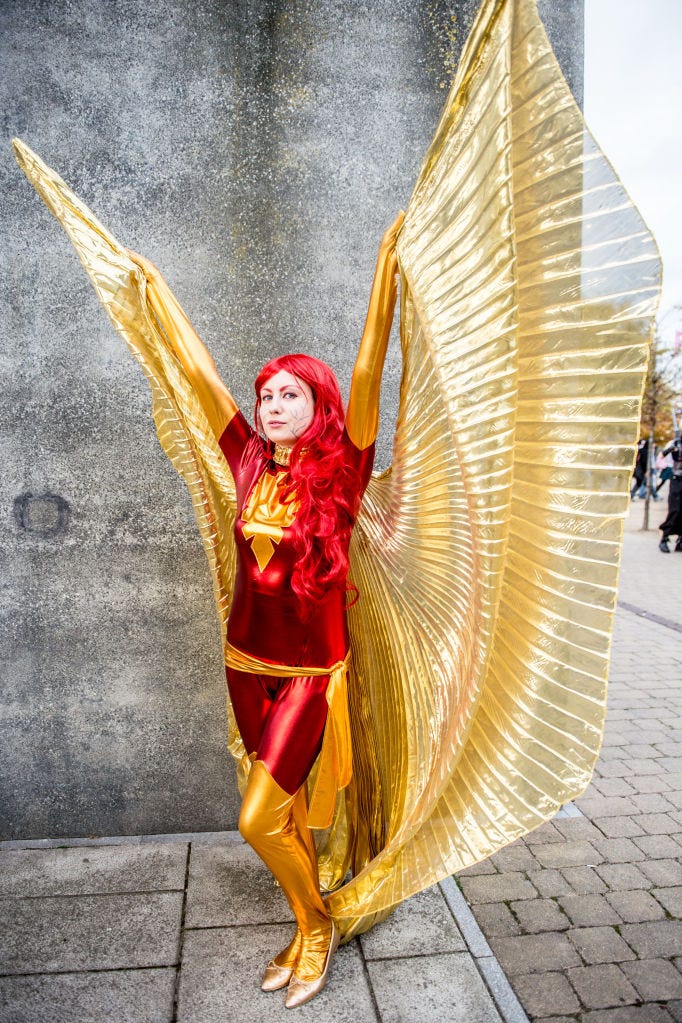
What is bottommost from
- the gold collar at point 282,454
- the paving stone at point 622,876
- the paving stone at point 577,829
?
the paving stone at point 577,829

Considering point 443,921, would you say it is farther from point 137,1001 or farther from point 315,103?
point 315,103

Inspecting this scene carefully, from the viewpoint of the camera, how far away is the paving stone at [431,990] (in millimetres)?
2277

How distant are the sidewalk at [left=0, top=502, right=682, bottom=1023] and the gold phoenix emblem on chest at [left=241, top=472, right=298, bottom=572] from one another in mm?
1393

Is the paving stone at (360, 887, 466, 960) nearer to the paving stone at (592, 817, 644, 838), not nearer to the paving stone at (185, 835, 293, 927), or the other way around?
the paving stone at (185, 835, 293, 927)

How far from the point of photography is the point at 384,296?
6.59ft

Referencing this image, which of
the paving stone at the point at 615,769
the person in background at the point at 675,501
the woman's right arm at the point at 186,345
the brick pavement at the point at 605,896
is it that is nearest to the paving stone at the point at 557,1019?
the brick pavement at the point at 605,896

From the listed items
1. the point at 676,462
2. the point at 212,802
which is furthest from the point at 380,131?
the point at 676,462

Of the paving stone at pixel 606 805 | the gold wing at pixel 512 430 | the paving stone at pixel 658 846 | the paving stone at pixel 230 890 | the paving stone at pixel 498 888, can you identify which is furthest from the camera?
the paving stone at pixel 606 805

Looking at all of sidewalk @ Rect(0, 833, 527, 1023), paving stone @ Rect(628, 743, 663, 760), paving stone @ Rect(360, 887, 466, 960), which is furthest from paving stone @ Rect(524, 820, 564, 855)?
paving stone @ Rect(628, 743, 663, 760)

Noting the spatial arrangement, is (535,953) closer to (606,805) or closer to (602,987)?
(602,987)

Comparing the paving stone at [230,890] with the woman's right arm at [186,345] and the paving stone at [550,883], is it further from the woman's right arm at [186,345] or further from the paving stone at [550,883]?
the woman's right arm at [186,345]

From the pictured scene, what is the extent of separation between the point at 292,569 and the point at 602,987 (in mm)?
1741

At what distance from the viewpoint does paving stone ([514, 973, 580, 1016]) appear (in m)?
2.37

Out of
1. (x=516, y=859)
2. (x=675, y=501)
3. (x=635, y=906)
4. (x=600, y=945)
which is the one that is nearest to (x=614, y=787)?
(x=516, y=859)
